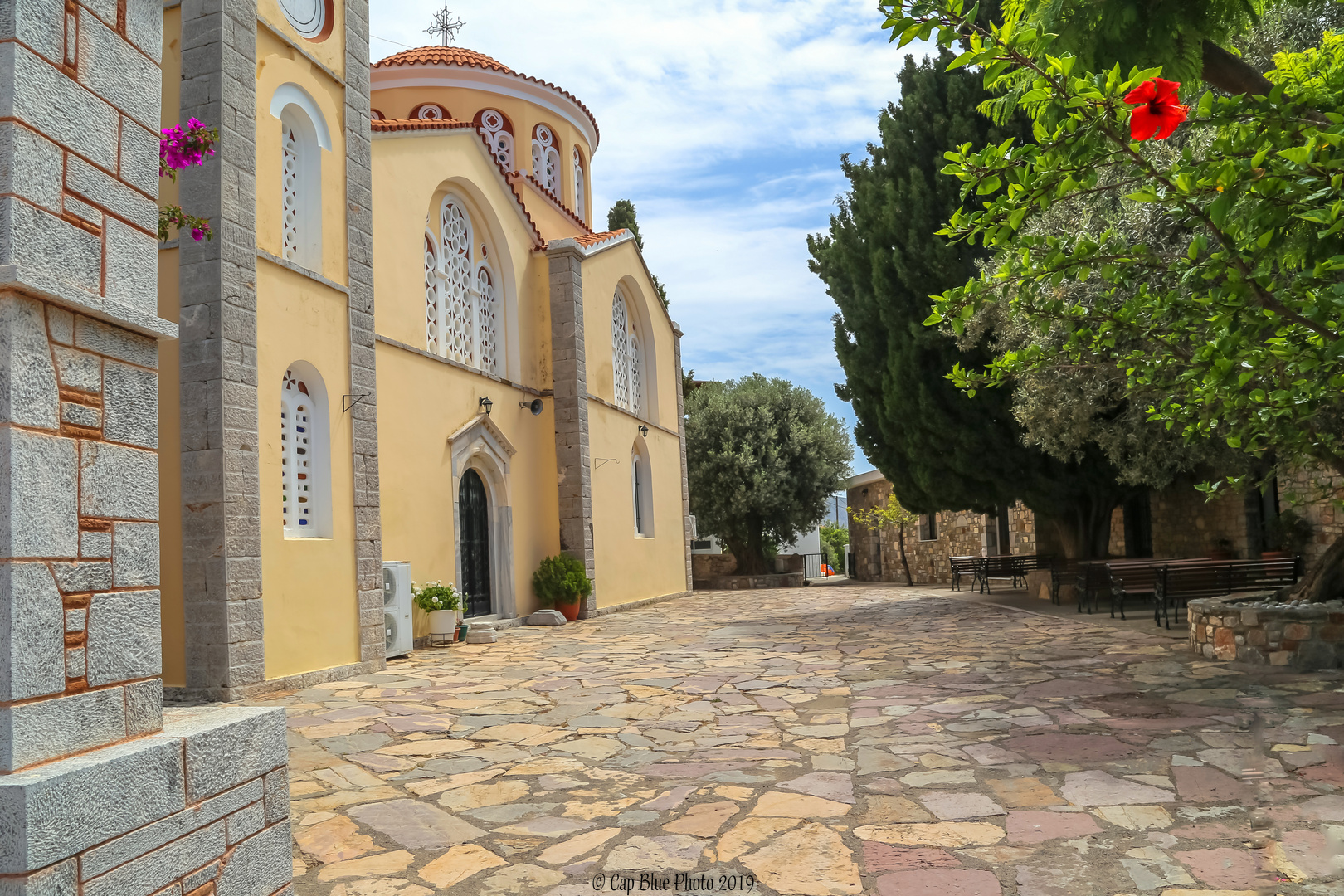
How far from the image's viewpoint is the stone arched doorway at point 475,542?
43.2ft

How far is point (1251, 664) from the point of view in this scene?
24.4 feet

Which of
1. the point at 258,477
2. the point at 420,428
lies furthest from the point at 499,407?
the point at 258,477

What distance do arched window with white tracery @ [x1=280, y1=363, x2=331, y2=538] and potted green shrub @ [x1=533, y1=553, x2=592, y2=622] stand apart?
5.75m

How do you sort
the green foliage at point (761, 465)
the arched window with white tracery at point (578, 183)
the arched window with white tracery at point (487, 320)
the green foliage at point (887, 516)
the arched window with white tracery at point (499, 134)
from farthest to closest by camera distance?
the green foliage at point (887, 516) → the green foliage at point (761, 465) → the arched window with white tracery at point (578, 183) → the arched window with white tracery at point (499, 134) → the arched window with white tracery at point (487, 320)

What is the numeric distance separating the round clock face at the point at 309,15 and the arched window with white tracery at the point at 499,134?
7934 mm

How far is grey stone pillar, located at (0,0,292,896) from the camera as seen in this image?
2414 millimetres

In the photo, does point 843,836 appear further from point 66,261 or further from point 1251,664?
point 1251,664

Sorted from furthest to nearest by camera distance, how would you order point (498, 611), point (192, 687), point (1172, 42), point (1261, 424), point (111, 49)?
1. point (498, 611)
2. point (192, 687)
3. point (1261, 424)
4. point (1172, 42)
5. point (111, 49)

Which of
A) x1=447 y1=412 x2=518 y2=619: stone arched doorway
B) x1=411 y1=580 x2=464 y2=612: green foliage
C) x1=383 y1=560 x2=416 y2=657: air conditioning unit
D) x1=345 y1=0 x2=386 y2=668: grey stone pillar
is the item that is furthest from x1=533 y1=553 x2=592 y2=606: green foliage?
x1=345 y1=0 x2=386 y2=668: grey stone pillar

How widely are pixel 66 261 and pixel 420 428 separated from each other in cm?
924

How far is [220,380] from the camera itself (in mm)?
7574

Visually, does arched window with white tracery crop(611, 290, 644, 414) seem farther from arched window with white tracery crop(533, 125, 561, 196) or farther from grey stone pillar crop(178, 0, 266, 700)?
grey stone pillar crop(178, 0, 266, 700)

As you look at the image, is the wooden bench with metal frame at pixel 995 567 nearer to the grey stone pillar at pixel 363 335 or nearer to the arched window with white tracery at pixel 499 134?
the arched window with white tracery at pixel 499 134

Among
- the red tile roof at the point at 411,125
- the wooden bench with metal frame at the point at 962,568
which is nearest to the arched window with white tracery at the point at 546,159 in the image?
the red tile roof at the point at 411,125
